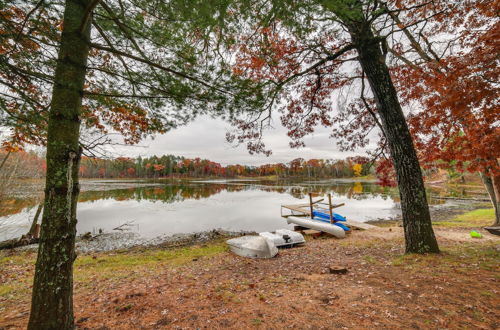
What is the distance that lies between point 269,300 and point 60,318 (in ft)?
8.32

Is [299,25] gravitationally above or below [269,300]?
above

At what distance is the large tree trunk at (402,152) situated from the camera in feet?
15.2

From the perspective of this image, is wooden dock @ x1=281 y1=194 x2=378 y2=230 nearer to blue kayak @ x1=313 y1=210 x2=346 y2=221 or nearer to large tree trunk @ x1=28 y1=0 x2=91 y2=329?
blue kayak @ x1=313 y1=210 x2=346 y2=221

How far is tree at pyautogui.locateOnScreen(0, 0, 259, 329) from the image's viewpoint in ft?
7.29

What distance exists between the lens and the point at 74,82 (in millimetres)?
2412

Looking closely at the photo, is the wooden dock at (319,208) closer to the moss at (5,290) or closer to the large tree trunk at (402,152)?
the large tree trunk at (402,152)

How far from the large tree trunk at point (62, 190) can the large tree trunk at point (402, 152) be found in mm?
5028

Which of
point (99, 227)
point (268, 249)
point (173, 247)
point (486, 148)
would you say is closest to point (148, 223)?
point (99, 227)

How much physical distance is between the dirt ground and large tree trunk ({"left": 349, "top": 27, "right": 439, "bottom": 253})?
1.45 feet

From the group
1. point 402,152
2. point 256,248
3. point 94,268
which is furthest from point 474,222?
point 94,268

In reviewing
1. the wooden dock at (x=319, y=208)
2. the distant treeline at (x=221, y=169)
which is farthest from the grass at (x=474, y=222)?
the distant treeline at (x=221, y=169)

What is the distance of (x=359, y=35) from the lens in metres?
4.57

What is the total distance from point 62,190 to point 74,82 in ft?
3.97

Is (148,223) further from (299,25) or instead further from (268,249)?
(299,25)
